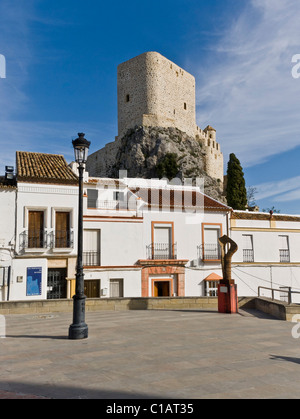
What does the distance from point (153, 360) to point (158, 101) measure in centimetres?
6076

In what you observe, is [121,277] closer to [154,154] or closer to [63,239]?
[63,239]

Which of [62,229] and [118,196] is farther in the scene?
[118,196]

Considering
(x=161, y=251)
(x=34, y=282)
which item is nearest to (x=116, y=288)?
(x=161, y=251)

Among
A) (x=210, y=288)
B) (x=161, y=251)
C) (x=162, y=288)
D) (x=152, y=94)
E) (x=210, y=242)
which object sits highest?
(x=152, y=94)

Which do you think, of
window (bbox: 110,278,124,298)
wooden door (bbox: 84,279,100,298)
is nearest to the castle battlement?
window (bbox: 110,278,124,298)

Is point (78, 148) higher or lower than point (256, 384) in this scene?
higher

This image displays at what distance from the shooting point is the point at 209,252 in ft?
81.1

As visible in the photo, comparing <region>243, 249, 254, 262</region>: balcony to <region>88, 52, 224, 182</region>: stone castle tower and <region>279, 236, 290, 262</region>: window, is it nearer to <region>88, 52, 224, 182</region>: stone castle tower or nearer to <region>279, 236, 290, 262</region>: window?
<region>279, 236, 290, 262</region>: window

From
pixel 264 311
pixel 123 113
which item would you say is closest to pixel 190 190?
pixel 264 311

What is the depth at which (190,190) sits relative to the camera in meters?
28.9

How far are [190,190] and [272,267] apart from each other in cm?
844

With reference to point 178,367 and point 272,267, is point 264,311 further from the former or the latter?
point 272,267

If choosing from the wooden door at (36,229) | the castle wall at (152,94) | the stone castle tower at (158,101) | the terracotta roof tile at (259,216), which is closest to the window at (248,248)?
the terracotta roof tile at (259,216)

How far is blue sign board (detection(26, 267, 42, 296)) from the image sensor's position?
742 inches
